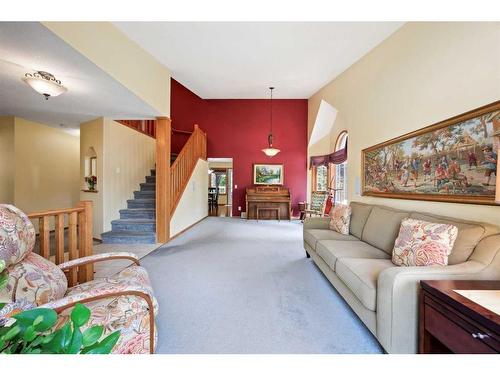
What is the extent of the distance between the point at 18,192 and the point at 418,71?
712 centimetres

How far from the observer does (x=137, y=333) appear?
127 centimetres

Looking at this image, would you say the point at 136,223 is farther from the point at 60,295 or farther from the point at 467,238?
the point at 467,238

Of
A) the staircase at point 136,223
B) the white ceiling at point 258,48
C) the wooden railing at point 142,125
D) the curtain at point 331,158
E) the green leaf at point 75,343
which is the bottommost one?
the staircase at point 136,223

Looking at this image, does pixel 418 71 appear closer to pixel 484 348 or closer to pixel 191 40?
pixel 484 348

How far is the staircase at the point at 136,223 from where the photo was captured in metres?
4.28

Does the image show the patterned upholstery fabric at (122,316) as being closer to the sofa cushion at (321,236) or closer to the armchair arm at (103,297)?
the armchair arm at (103,297)

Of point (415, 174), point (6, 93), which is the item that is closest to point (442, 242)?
point (415, 174)

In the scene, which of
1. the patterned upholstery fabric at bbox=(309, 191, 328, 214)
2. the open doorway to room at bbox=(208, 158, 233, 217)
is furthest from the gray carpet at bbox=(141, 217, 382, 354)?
the open doorway to room at bbox=(208, 158, 233, 217)

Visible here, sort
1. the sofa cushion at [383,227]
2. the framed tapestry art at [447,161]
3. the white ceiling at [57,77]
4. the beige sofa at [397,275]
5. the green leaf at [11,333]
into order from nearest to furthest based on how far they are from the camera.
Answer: the green leaf at [11,333]
the beige sofa at [397,275]
the framed tapestry art at [447,161]
the white ceiling at [57,77]
the sofa cushion at [383,227]

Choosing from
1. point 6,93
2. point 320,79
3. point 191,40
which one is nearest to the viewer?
point 6,93

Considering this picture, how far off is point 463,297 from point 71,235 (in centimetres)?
286

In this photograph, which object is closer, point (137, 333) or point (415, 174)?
point (137, 333)

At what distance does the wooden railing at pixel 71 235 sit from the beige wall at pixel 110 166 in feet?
8.50

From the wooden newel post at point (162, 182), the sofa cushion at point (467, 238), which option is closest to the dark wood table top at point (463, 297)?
the sofa cushion at point (467, 238)
